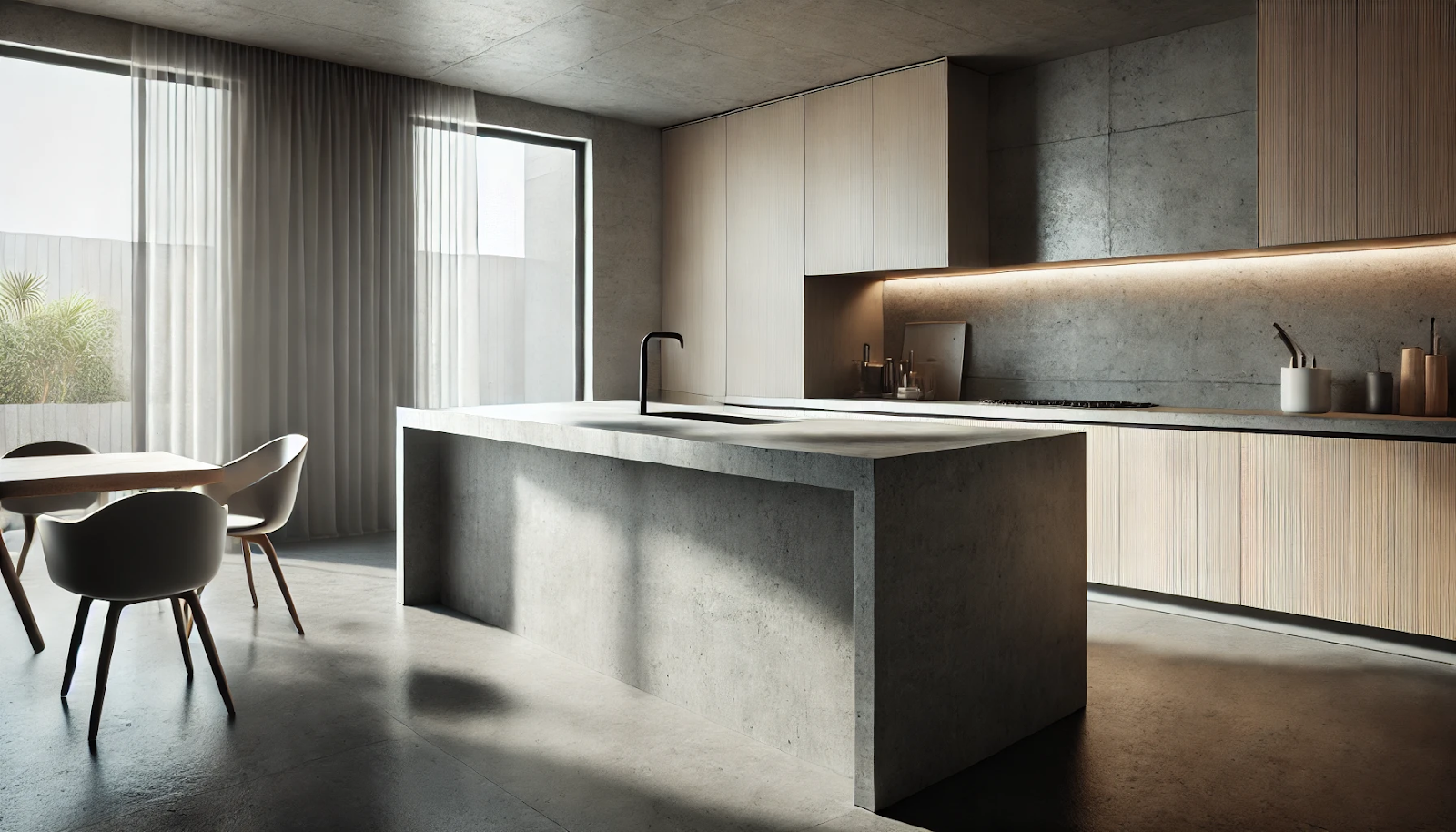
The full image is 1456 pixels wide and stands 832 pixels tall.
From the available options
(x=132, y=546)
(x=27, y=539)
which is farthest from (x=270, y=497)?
(x=27, y=539)

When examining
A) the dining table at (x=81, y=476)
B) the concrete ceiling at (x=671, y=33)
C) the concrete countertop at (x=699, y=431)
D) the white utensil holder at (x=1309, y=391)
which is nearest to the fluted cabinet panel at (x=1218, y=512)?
the white utensil holder at (x=1309, y=391)

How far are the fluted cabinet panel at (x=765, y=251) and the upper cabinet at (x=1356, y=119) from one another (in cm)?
269

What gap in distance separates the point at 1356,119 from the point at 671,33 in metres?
3.06

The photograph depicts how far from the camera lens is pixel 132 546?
2781mm

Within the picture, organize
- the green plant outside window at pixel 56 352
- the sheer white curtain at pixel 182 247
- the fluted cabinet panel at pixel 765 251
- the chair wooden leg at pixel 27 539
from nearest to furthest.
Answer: the chair wooden leg at pixel 27 539
the sheer white curtain at pixel 182 247
the fluted cabinet panel at pixel 765 251
the green plant outside window at pixel 56 352

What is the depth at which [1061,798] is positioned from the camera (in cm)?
241

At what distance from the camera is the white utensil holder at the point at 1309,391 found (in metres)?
4.09

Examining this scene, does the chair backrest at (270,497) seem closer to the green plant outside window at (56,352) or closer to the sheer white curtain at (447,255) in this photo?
the sheer white curtain at (447,255)

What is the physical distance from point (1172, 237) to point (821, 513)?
10.1ft

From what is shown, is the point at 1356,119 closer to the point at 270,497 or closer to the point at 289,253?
the point at 270,497

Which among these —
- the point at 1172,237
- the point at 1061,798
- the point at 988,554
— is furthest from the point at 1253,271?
the point at 1061,798

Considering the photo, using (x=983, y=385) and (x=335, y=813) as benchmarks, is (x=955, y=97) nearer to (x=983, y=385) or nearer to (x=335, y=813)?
(x=983, y=385)

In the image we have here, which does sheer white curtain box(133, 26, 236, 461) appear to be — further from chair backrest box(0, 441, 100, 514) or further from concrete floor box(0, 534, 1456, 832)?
concrete floor box(0, 534, 1456, 832)

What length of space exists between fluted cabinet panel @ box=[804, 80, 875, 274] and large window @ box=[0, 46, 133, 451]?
164 inches
